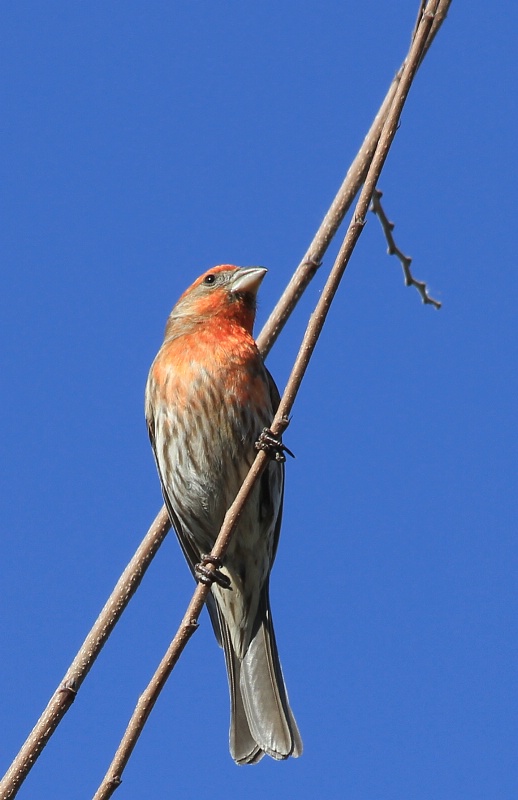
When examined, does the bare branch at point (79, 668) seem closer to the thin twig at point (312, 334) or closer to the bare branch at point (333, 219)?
the thin twig at point (312, 334)

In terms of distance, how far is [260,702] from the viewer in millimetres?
5742

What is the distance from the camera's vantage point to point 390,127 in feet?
11.6

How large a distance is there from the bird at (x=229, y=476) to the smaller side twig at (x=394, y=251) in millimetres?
963

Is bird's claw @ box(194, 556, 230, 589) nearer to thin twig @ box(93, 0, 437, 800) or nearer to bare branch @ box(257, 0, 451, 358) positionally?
thin twig @ box(93, 0, 437, 800)

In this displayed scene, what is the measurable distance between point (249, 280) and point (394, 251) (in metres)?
1.44

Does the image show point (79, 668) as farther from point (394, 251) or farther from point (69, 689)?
point (394, 251)

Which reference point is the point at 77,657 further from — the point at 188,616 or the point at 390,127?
the point at 390,127

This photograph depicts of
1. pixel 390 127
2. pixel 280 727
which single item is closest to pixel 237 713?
pixel 280 727

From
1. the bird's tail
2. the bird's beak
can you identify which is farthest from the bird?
the bird's beak

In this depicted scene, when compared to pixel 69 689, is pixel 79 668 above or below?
above

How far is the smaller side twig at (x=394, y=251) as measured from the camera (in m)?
5.17

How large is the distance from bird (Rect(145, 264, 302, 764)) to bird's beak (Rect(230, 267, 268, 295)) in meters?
0.34

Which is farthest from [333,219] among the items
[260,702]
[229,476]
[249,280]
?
[260,702]

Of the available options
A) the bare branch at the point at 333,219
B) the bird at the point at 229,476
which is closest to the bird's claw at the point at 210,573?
the bird at the point at 229,476
